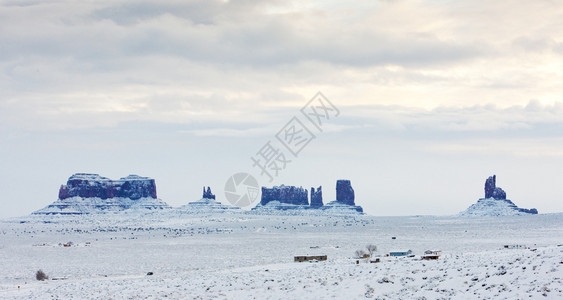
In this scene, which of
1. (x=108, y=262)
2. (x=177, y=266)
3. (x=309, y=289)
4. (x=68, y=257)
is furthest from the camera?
(x=68, y=257)

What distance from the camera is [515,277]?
2775cm

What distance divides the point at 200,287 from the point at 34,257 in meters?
59.2

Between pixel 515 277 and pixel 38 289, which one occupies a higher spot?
pixel 515 277

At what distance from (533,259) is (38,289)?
113ft

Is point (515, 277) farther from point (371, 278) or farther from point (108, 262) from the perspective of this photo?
A: point (108, 262)

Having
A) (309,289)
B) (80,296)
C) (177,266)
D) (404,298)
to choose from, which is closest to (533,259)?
(404,298)

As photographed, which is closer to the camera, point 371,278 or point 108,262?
point 371,278

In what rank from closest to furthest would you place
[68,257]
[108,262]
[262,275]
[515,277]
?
[515,277]
[262,275]
[108,262]
[68,257]

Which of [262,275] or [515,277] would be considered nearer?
[515,277]

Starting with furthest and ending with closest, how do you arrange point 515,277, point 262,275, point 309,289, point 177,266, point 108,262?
1. point 108,262
2. point 177,266
3. point 262,275
4. point 309,289
5. point 515,277

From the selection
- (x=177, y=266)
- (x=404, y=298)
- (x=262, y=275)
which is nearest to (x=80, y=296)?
(x=262, y=275)

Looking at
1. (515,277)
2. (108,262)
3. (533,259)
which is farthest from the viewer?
(108,262)

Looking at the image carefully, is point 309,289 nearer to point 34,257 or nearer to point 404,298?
point 404,298

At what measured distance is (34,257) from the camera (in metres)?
88.8
